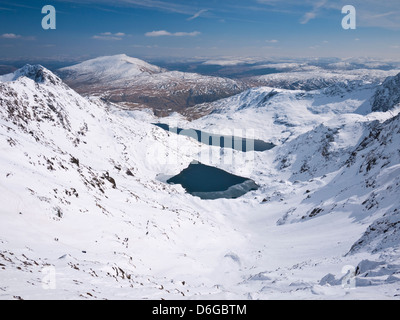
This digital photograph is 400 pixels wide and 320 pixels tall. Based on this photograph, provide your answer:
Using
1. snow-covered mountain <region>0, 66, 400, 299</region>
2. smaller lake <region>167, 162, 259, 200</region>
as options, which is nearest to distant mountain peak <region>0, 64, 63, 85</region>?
snow-covered mountain <region>0, 66, 400, 299</region>

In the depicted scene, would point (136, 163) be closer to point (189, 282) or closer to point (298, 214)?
point (298, 214)

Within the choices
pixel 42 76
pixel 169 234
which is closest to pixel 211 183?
pixel 169 234

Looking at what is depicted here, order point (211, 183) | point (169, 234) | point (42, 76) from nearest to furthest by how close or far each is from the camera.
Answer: point (169, 234) < point (211, 183) < point (42, 76)

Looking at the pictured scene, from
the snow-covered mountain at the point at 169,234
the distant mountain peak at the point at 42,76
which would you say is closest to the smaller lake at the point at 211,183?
the snow-covered mountain at the point at 169,234

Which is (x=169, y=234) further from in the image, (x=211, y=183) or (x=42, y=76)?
(x=42, y=76)

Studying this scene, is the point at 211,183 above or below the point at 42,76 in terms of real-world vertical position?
below

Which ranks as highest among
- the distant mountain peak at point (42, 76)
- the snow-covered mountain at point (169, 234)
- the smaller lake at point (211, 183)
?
the distant mountain peak at point (42, 76)

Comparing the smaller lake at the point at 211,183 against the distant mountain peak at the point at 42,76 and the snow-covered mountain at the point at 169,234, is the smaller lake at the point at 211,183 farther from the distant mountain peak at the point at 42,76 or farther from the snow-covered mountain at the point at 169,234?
the distant mountain peak at the point at 42,76
